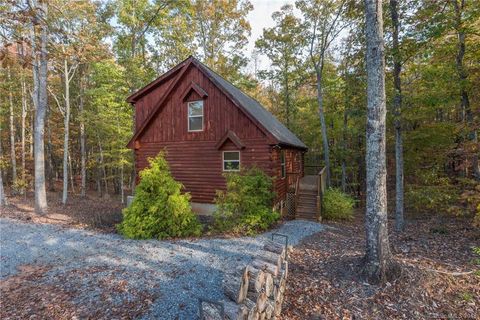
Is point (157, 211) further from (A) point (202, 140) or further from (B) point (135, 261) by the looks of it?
(A) point (202, 140)

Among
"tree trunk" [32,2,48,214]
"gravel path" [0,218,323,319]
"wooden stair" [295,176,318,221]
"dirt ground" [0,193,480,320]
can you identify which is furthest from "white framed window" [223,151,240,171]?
"tree trunk" [32,2,48,214]

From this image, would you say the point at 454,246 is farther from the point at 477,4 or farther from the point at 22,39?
the point at 22,39

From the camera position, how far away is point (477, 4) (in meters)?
8.16

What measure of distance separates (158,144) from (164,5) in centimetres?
1142

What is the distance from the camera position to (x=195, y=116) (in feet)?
40.0

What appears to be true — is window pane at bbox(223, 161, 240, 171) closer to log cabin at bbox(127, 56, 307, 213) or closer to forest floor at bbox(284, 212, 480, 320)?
log cabin at bbox(127, 56, 307, 213)

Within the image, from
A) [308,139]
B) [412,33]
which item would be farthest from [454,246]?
[308,139]

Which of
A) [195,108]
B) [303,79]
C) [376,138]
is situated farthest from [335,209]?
[303,79]

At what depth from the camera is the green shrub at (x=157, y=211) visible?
819 centimetres

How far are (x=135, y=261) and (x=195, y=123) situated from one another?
7586 millimetres

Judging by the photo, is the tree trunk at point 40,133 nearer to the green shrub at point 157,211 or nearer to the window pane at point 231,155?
the green shrub at point 157,211

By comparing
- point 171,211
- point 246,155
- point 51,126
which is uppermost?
point 51,126

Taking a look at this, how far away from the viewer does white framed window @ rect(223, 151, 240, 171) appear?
1140 cm

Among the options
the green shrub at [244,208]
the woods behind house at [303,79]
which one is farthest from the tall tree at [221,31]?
the green shrub at [244,208]
